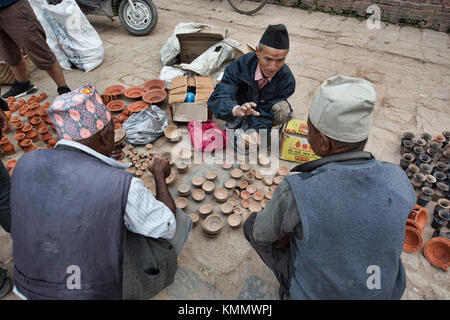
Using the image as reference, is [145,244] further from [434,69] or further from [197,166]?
[434,69]

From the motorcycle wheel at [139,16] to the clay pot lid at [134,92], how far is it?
226 centimetres

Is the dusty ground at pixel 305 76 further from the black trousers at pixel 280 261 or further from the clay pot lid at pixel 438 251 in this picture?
the black trousers at pixel 280 261

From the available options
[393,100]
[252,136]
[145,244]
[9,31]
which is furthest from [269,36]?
[9,31]

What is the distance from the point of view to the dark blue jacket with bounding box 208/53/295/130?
2.67m

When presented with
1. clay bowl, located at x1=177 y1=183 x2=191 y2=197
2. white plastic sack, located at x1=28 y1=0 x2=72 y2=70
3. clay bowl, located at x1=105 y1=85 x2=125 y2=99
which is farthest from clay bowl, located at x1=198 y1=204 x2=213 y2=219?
white plastic sack, located at x1=28 y1=0 x2=72 y2=70

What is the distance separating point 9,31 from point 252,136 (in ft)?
10.5

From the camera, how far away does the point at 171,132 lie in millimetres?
3168

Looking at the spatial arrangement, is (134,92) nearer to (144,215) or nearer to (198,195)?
(198,195)

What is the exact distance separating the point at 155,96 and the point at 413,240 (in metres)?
3.37

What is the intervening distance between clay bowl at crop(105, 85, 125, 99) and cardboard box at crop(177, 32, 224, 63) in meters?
1.12

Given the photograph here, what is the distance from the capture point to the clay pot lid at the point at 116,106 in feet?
11.6
